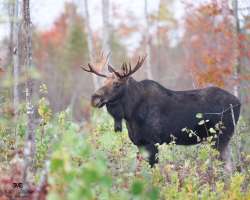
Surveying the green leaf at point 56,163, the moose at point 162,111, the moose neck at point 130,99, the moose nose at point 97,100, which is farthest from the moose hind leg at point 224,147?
the green leaf at point 56,163

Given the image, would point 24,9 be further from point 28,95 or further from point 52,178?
point 52,178

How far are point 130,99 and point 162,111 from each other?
58 cm

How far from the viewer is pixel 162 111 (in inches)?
400

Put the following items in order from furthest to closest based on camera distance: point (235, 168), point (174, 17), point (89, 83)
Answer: point (174, 17)
point (89, 83)
point (235, 168)

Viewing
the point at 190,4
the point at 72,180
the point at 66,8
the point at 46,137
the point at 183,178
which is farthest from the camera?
the point at 66,8

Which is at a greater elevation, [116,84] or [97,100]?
[116,84]

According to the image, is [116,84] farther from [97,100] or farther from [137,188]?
[137,188]

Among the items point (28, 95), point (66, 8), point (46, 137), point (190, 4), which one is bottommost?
point (46, 137)

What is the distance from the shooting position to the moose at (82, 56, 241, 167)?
389 inches

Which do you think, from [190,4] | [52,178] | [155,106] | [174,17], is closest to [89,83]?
[174,17]

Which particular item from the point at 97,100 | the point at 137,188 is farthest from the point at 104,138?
the point at 97,100

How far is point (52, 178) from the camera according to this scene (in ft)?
13.7

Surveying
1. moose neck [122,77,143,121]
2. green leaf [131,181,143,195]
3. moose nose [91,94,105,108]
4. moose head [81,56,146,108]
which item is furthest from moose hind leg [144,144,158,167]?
green leaf [131,181,143,195]

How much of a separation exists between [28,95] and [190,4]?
27.6 feet
